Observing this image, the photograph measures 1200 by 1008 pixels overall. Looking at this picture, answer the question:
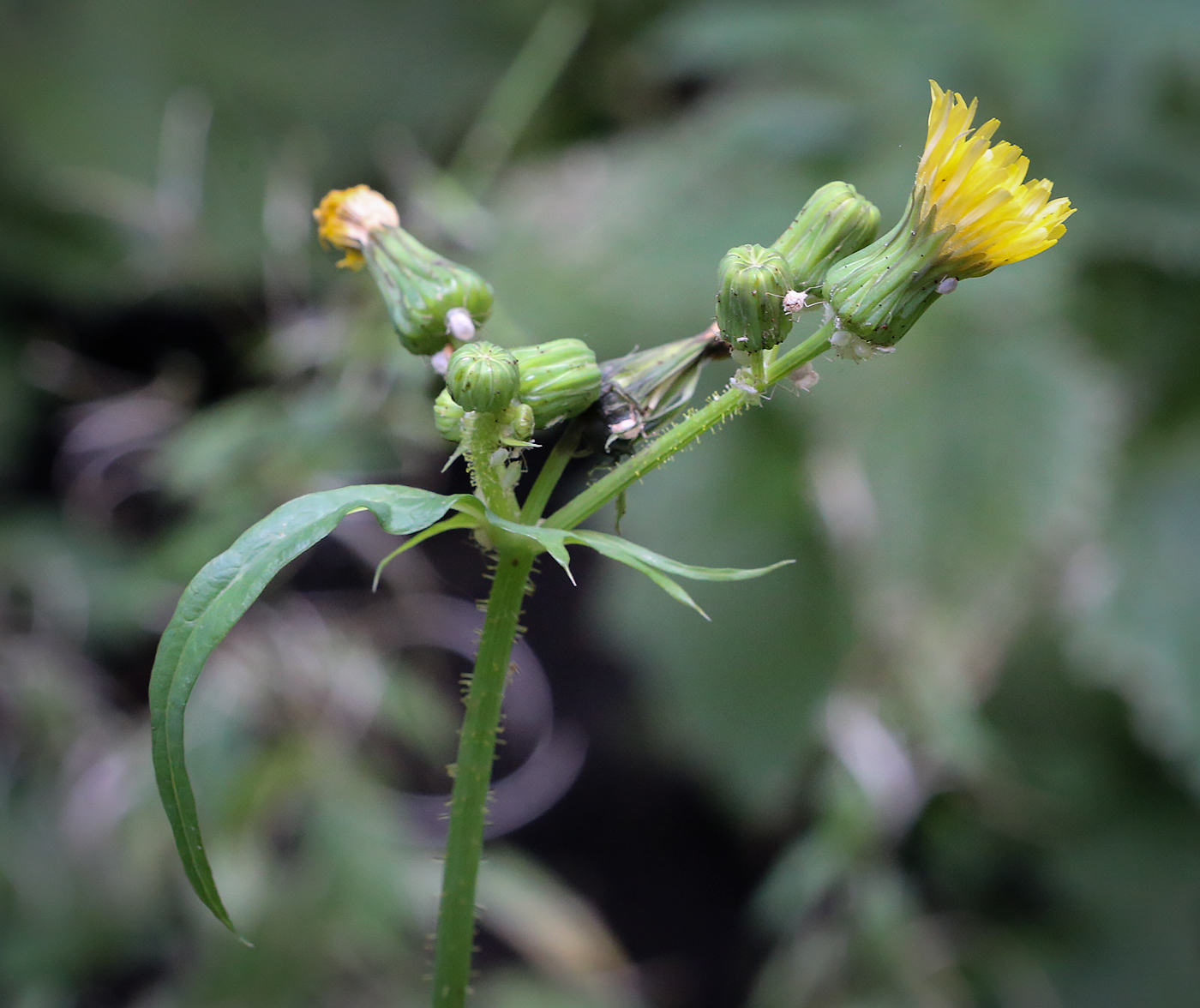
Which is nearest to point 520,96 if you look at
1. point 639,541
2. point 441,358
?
point 639,541

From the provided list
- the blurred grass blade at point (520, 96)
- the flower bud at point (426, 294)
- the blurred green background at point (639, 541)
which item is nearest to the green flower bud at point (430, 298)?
the flower bud at point (426, 294)

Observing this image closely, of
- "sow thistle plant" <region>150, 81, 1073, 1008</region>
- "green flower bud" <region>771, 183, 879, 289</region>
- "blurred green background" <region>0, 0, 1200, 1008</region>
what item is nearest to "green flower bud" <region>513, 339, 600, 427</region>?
"sow thistle plant" <region>150, 81, 1073, 1008</region>

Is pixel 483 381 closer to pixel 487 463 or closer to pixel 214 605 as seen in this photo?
pixel 487 463

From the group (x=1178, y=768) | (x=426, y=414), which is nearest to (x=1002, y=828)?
(x=1178, y=768)

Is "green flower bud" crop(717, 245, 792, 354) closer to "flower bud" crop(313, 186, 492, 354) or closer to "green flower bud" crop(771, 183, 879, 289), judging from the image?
"green flower bud" crop(771, 183, 879, 289)

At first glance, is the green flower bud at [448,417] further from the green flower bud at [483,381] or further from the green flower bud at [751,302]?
the green flower bud at [751,302]

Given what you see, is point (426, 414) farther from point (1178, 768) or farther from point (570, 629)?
point (1178, 768)
